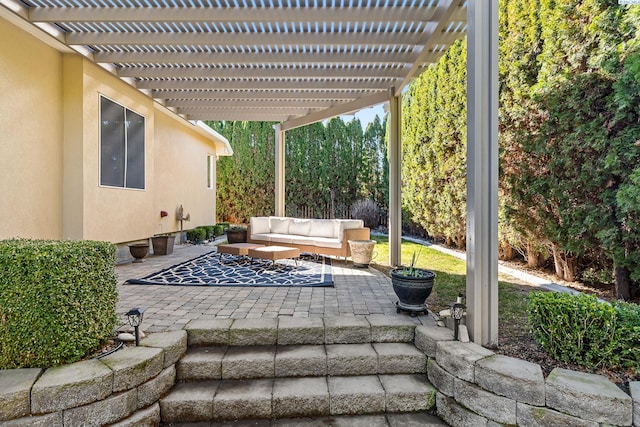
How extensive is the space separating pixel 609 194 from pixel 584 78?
137 centimetres

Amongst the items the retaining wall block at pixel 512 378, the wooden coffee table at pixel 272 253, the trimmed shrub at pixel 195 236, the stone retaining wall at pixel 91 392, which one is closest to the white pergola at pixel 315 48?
the retaining wall block at pixel 512 378

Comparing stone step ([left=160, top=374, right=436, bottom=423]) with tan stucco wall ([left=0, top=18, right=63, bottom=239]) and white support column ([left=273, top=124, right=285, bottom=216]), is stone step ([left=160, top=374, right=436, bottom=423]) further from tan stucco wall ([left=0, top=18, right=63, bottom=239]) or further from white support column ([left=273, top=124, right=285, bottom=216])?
white support column ([left=273, top=124, right=285, bottom=216])

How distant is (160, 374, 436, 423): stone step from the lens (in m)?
2.50

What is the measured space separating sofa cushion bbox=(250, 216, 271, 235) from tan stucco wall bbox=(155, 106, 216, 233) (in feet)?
8.07

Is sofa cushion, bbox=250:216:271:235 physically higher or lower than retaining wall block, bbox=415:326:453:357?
higher

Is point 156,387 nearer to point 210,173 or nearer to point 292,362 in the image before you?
point 292,362

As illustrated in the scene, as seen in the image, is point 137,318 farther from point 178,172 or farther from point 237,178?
point 237,178

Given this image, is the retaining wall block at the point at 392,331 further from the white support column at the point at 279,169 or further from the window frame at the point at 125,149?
the white support column at the point at 279,169

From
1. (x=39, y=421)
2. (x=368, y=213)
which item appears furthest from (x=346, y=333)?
(x=368, y=213)

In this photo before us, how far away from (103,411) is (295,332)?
1509 millimetres

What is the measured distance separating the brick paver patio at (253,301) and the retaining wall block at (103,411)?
2.64ft

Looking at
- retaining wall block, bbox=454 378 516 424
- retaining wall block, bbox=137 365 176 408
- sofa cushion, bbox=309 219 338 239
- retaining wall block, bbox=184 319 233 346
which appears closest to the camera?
retaining wall block, bbox=454 378 516 424

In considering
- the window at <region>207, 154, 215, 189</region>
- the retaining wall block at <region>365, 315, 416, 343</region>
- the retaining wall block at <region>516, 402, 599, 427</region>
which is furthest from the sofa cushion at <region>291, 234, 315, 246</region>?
the window at <region>207, 154, 215, 189</region>

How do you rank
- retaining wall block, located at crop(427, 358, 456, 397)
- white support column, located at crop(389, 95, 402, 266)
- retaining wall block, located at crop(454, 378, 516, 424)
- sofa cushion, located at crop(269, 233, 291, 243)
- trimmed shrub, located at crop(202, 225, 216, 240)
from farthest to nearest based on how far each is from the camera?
trimmed shrub, located at crop(202, 225, 216, 240)
sofa cushion, located at crop(269, 233, 291, 243)
white support column, located at crop(389, 95, 402, 266)
retaining wall block, located at crop(427, 358, 456, 397)
retaining wall block, located at crop(454, 378, 516, 424)
